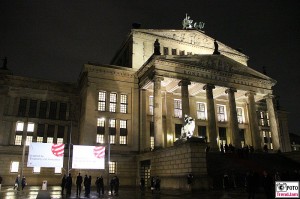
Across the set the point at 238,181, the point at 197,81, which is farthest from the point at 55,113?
the point at 238,181

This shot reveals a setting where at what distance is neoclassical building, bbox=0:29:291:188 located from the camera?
38875 millimetres

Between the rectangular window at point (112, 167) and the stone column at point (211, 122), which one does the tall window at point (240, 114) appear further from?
the rectangular window at point (112, 167)

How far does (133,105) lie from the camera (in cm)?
4212

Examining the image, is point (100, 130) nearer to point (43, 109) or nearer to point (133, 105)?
point (133, 105)

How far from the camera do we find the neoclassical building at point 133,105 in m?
38.9

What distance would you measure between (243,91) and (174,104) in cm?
1203

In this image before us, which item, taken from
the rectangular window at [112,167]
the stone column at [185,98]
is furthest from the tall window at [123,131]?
the stone column at [185,98]

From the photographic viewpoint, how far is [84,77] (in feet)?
143

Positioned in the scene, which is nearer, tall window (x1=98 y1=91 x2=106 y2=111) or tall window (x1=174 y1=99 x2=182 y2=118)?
tall window (x1=98 y1=91 x2=106 y2=111)

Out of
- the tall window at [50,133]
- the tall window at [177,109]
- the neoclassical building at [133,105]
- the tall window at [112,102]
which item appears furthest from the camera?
the tall window at [177,109]

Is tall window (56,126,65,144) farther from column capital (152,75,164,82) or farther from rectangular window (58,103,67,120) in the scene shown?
column capital (152,75,164,82)

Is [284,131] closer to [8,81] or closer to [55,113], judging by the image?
[55,113]

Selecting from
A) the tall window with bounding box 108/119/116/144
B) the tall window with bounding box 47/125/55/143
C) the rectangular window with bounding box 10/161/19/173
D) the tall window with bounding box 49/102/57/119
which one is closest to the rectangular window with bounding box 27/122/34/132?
the tall window with bounding box 47/125/55/143

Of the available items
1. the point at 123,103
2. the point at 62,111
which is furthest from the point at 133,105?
the point at 62,111
